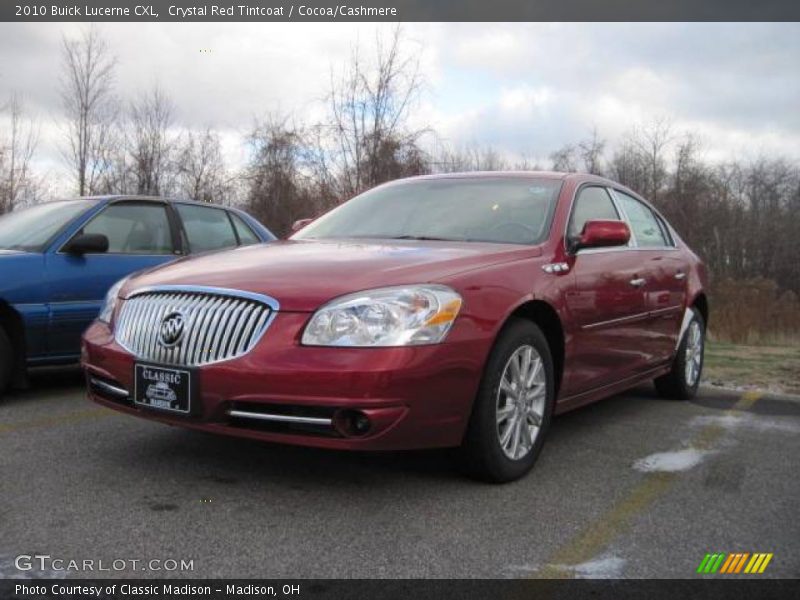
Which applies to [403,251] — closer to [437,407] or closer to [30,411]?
[437,407]

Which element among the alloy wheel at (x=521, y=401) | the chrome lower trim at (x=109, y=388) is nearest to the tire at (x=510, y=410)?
the alloy wheel at (x=521, y=401)

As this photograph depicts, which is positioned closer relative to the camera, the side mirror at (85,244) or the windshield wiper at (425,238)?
the windshield wiper at (425,238)

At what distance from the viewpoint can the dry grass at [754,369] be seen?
6300 millimetres

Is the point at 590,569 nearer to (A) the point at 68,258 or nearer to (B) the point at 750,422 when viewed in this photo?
(B) the point at 750,422

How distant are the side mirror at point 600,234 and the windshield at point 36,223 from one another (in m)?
3.51

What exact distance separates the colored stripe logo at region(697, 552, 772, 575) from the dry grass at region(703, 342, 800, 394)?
3.80 m

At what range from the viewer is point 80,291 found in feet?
16.6

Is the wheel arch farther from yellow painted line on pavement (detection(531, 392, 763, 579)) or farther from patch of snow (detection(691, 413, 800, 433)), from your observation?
patch of snow (detection(691, 413, 800, 433))

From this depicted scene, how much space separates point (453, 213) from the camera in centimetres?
421

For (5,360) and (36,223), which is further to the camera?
(36,223)

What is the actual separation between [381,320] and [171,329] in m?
0.89

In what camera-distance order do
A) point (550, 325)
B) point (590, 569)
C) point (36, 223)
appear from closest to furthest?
point (590, 569) < point (550, 325) < point (36, 223)

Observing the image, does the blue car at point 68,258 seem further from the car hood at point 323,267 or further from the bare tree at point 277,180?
the bare tree at point 277,180

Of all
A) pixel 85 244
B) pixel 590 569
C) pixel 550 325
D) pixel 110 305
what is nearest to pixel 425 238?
pixel 550 325
